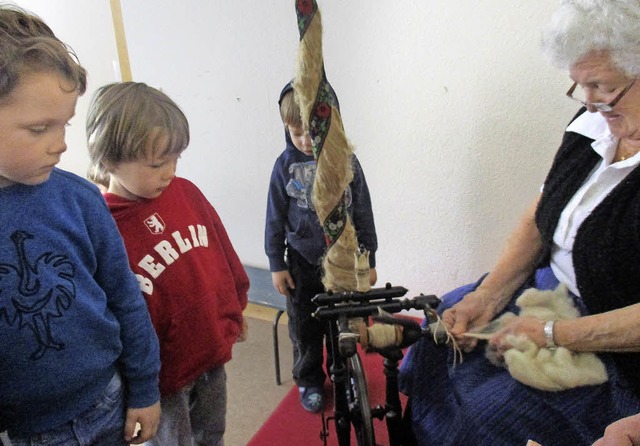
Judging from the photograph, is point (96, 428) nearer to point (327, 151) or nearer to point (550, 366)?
point (327, 151)

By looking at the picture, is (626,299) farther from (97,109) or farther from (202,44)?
(202,44)

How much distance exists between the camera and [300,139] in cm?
127

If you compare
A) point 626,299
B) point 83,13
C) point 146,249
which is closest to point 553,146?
point 626,299

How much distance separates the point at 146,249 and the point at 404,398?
939 millimetres

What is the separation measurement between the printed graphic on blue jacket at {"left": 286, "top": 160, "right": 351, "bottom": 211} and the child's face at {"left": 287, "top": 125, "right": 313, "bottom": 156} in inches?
2.3

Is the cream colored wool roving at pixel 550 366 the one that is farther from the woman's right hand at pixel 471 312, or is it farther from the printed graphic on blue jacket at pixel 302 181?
the printed graphic on blue jacket at pixel 302 181

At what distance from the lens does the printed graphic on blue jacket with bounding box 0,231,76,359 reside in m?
0.68

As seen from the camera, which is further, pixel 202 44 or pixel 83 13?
pixel 83 13

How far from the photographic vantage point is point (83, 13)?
2086 mm

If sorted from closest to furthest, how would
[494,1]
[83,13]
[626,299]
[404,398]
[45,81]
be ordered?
[45,81]
[626,299]
[494,1]
[404,398]
[83,13]

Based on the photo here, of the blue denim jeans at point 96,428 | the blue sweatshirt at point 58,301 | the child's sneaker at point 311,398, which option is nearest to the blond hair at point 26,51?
the blue sweatshirt at point 58,301

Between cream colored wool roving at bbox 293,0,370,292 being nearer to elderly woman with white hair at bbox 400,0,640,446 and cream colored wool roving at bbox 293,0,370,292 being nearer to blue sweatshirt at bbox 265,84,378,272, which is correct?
elderly woman with white hair at bbox 400,0,640,446

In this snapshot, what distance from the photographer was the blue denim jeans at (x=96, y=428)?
76 centimetres

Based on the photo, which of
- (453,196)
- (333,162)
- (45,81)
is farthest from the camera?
(453,196)
